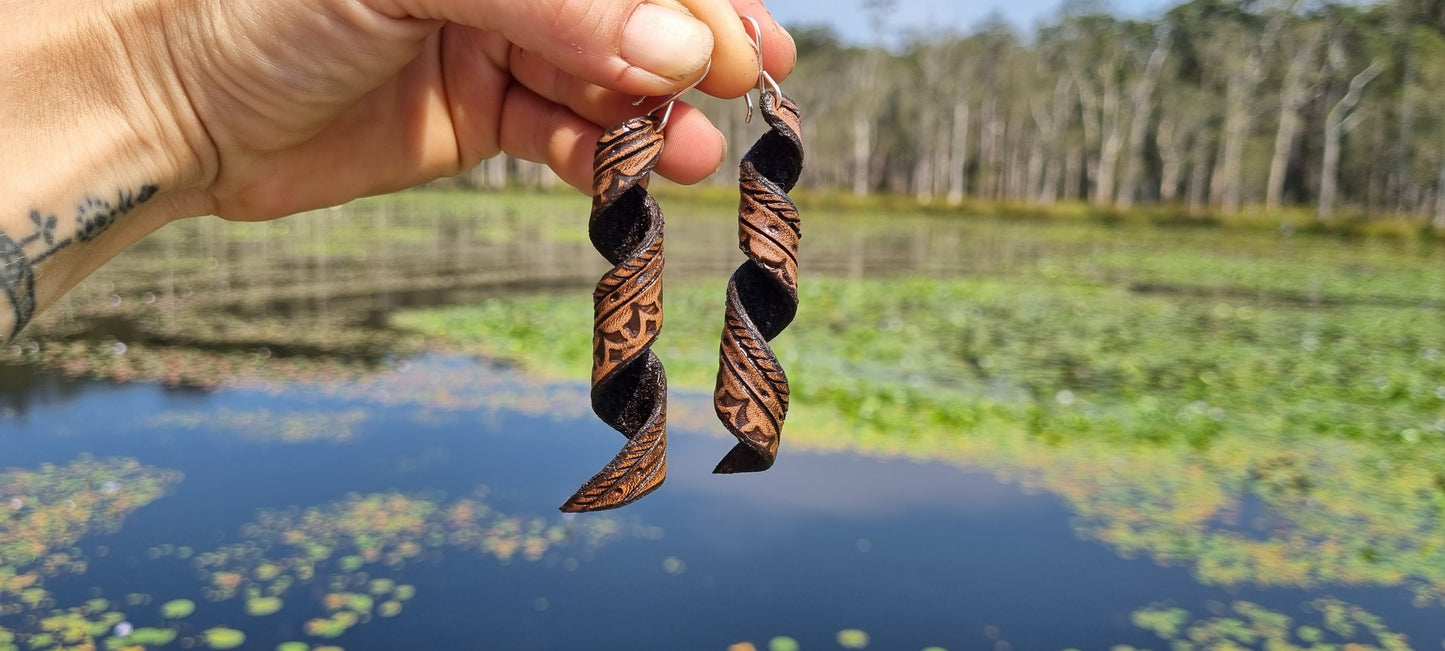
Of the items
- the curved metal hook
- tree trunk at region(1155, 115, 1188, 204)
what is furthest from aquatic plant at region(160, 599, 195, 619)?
tree trunk at region(1155, 115, 1188, 204)

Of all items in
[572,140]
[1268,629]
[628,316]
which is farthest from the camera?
[1268,629]

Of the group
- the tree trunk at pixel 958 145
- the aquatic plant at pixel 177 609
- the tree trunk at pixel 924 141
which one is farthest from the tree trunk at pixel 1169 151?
the aquatic plant at pixel 177 609

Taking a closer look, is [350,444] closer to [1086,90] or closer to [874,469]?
[874,469]

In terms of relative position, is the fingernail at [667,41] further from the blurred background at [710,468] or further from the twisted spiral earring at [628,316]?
the blurred background at [710,468]

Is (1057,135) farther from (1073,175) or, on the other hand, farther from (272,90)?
(272,90)

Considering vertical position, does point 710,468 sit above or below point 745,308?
below

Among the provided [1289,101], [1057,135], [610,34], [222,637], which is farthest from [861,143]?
[610,34]

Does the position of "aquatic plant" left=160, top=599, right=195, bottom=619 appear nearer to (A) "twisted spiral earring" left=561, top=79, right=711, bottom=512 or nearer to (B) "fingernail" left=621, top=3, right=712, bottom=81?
(A) "twisted spiral earring" left=561, top=79, right=711, bottom=512
